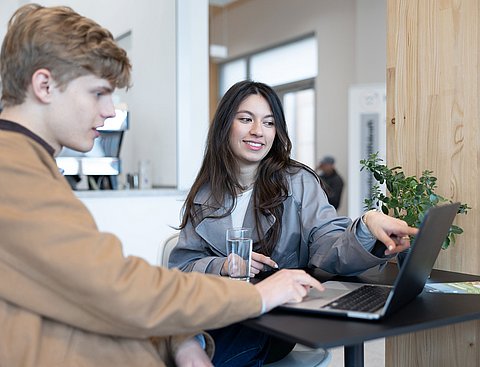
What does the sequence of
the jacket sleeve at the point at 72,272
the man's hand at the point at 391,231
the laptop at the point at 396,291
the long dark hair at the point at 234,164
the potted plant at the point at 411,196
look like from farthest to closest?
1. the long dark hair at the point at 234,164
2. the potted plant at the point at 411,196
3. the man's hand at the point at 391,231
4. the laptop at the point at 396,291
5. the jacket sleeve at the point at 72,272

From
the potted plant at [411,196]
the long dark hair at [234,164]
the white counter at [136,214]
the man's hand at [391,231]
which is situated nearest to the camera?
the man's hand at [391,231]

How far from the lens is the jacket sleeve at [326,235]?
1459 millimetres

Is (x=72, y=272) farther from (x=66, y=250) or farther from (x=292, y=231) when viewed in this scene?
(x=292, y=231)

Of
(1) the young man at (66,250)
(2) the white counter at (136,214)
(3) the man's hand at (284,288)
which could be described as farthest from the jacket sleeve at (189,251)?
(2) the white counter at (136,214)

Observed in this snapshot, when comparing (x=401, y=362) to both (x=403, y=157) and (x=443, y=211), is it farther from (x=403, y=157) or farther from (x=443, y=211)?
(x=443, y=211)

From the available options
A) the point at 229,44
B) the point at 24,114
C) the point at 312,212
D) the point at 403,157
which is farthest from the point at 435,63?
the point at 229,44

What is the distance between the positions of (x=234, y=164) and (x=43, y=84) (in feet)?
3.04

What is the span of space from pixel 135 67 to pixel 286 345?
11.6ft

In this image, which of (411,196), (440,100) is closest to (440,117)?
(440,100)

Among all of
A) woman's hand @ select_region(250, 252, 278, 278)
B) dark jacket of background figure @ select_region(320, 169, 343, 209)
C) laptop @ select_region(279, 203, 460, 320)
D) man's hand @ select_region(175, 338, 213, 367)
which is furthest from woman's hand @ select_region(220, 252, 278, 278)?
dark jacket of background figure @ select_region(320, 169, 343, 209)

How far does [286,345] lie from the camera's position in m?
1.55

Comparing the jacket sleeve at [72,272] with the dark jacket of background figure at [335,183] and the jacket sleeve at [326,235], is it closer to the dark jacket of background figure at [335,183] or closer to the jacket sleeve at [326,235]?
the jacket sleeve at [326,235]

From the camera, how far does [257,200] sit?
178 centimetres

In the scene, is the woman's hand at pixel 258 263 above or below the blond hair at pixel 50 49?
below
